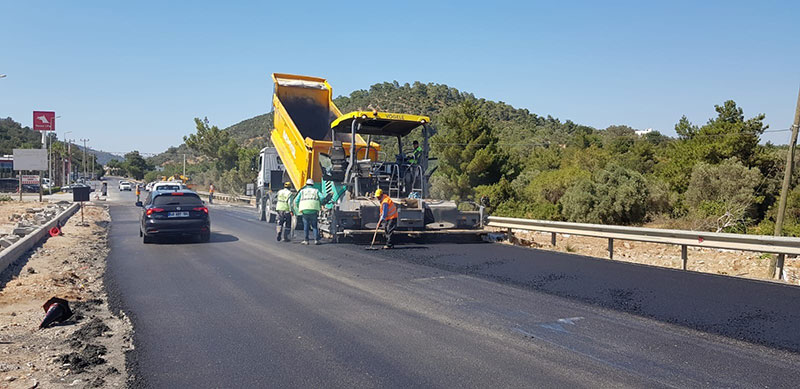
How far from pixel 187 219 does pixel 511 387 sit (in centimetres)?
1095

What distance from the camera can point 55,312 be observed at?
609cm

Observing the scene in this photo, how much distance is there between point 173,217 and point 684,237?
10903mm

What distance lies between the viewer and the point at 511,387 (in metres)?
4.24

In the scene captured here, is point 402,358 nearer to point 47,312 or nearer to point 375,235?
point 47,312

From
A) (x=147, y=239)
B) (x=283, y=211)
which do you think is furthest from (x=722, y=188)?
(x=147, y=239)

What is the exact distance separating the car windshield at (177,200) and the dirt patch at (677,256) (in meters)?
7.86

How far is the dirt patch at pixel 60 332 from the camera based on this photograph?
4.53 meters

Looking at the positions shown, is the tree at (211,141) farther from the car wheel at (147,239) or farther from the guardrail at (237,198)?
the car wheel at (147,239)

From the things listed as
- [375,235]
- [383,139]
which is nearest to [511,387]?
[375,235]

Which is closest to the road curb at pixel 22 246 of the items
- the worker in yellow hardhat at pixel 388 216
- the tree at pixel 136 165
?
the worker in yellow hardhat at pixel 388 216

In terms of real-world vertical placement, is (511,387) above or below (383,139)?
below

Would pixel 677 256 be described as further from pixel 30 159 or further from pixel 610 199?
pixel 30 159

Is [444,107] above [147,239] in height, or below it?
above

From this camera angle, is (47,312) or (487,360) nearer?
(487,360)
